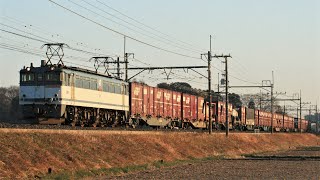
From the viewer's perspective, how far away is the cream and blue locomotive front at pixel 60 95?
134 feet

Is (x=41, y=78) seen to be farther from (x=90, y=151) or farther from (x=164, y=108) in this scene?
(x=164, y=108)

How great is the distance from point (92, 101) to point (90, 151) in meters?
11.3

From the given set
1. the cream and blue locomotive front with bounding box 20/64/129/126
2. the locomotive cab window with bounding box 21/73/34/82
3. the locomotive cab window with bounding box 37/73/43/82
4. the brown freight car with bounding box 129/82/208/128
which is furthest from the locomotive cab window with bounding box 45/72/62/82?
the brown freight car with bounding box 129/82/208/128

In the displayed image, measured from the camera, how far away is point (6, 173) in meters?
25.3

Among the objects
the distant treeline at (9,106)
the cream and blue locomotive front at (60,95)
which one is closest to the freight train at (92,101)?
the cream and blue locomotive front at (60,95)

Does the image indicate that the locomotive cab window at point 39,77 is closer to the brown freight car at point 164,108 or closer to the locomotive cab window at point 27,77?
the locomotive cab window at point 27,77

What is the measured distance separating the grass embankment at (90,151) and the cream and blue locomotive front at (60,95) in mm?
3833

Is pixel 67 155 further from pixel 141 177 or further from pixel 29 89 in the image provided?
pixel 29 89

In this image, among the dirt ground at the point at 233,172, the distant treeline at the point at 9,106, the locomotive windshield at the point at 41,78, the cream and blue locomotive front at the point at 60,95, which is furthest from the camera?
the distant treeline at the point at 9,106

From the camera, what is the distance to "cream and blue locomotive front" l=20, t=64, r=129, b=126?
40.8 m

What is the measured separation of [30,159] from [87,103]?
16797mm

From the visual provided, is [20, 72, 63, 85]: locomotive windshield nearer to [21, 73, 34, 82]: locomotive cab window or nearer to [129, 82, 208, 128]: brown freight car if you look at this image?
[21, 73, 34, 82]: locomotive cab window

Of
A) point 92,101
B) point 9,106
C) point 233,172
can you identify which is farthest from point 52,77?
point 9,106

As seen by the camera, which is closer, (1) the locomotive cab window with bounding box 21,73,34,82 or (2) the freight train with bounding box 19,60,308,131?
(2) the freight train with bounding box 19,60,308,131
